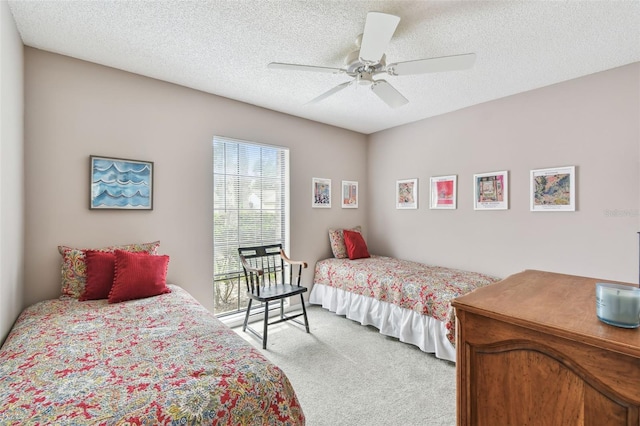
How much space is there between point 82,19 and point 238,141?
5.54 feet

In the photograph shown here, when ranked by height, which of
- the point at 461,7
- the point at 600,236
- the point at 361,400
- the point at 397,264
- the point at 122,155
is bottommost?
the point at 361,400

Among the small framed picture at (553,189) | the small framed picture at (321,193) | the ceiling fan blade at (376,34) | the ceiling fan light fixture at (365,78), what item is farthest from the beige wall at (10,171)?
the small framed picture at (553,189)

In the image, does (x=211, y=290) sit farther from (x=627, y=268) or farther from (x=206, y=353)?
(x=627, y=268)

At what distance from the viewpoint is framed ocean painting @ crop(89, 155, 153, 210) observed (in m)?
2.52

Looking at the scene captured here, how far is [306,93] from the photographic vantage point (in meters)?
3.17

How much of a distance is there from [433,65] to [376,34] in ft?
1.69

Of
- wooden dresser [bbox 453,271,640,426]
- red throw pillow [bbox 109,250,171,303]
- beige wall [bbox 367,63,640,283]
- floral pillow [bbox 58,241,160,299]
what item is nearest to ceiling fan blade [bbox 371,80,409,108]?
beige wall [bbox 367,63,640,283]

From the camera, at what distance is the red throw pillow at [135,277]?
2.20 m

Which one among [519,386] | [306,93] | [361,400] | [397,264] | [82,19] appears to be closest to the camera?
[519,386]

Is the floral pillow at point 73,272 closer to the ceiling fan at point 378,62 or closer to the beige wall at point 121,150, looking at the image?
the beige wall at point 121,150

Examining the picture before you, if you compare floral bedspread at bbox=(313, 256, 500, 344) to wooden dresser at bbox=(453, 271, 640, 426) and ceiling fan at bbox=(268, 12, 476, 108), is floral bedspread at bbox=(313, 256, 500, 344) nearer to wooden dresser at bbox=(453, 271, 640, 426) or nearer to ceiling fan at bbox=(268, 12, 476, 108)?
wooden dresser at bbox=(453, 271, 640, 426)

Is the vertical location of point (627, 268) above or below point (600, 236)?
below

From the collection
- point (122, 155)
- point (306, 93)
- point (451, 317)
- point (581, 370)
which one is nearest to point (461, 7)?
point (306, 93)

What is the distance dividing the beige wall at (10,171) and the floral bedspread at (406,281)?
301cm
